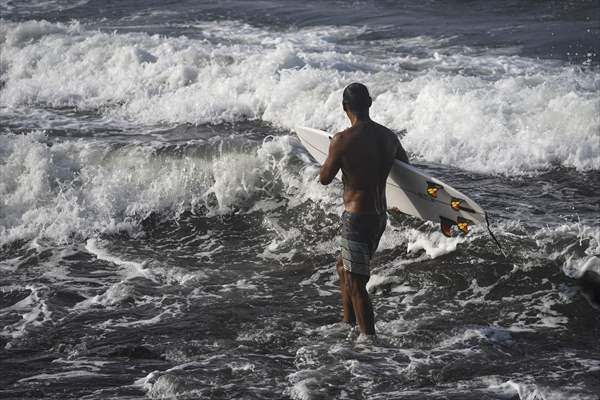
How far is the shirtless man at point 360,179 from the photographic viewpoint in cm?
546

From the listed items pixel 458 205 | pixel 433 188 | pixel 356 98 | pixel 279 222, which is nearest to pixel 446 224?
pixel 458 205

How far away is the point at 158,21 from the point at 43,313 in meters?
14.4

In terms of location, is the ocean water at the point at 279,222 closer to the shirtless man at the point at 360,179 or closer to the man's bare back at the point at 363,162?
the shirtless man at the point at 360,179

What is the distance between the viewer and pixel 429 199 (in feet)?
20.9

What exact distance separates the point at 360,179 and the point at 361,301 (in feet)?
2.84

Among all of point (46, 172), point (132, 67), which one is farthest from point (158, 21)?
point (46, 172)

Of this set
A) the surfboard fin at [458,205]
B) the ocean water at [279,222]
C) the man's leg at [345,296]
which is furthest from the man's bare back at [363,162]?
the ocean water at [279,222]

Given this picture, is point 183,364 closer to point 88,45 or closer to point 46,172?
point 46,172

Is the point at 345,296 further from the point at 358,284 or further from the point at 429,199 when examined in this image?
the point at 429,199

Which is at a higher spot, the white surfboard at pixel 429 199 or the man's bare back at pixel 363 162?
the man's bare back at pixel 363 162

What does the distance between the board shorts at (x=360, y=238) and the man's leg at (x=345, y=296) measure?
109 millimetres

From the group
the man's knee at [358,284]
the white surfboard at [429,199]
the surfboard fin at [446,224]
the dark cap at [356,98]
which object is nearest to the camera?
the dark cap at [356,98]

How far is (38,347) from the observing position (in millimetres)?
5992

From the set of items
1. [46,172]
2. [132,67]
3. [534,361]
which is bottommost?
[534,361]
